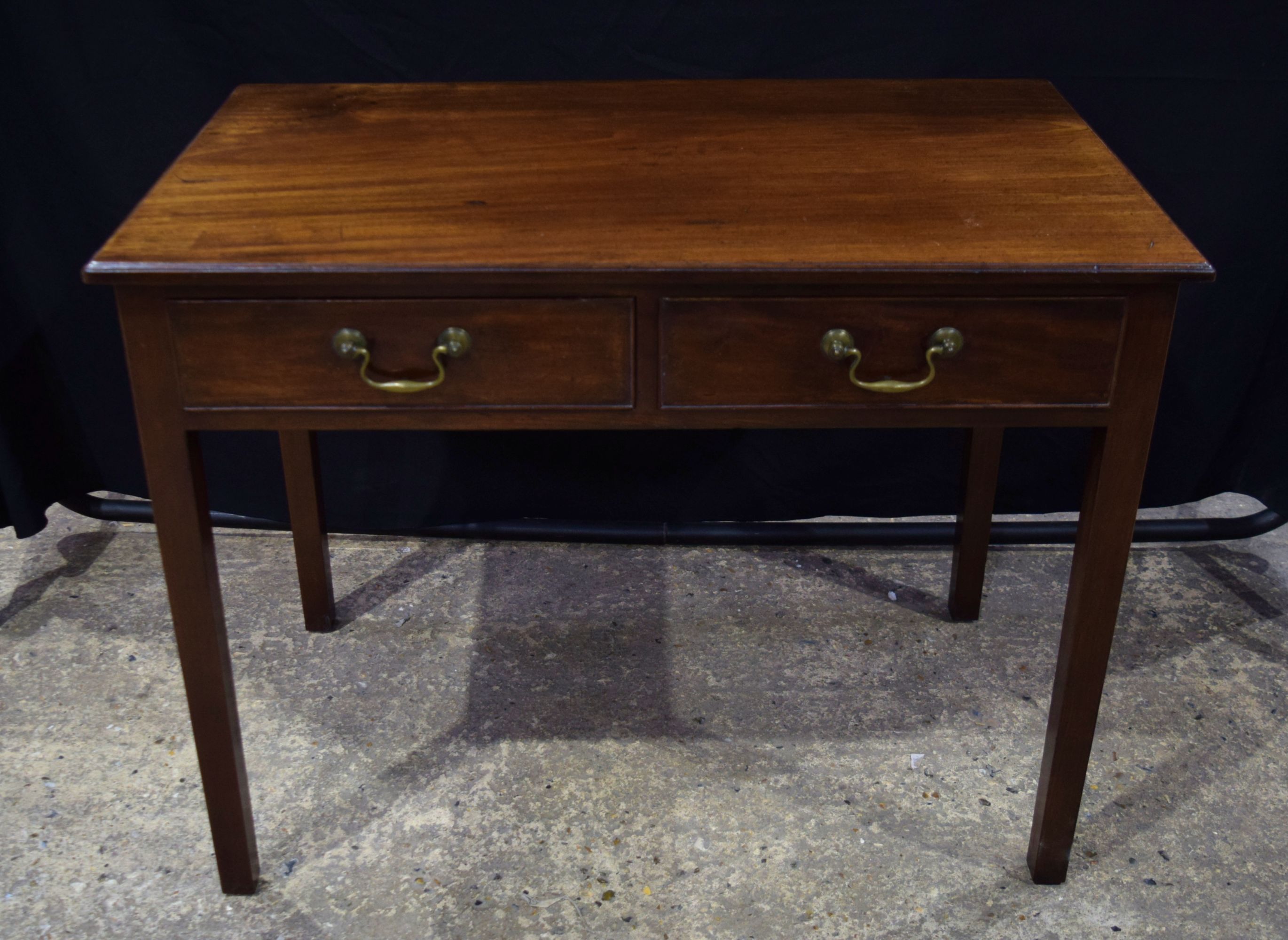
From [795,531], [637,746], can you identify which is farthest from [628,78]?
[637,746]

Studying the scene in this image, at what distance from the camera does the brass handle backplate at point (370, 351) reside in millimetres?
1264

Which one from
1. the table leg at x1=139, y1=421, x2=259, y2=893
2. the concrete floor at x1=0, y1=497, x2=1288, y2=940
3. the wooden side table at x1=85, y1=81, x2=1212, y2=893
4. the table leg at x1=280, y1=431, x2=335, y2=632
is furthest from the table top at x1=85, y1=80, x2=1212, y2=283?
the concrete floor at x1=0, y1=497, x2=1288, y2=940

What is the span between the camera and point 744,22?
2076 mm

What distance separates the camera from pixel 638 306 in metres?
1.27

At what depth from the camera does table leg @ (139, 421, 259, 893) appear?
4.39 feet

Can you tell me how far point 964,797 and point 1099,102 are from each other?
4.06 ft

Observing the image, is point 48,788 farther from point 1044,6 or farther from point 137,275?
point 1044,6

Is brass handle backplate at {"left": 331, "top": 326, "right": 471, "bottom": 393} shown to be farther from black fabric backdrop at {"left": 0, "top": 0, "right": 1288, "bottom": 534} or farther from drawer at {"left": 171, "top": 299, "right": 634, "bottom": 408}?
black fabric backdrop at {"left": 0, "top": 0, "right": 1288, "bottom": 534}

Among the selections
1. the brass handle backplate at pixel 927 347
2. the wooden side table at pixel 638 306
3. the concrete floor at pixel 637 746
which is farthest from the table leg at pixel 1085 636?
the brass handle backplate at pixel 927 347

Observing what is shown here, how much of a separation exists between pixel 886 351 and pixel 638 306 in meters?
0.27

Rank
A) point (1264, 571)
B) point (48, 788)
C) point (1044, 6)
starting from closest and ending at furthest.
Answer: point (48, 788) < point (1044, 6) < point (1264, 571)

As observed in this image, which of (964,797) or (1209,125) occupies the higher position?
(1209,125)

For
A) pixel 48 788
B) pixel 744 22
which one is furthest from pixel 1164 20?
pixel 48 788

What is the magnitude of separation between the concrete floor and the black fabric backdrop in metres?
0.14
